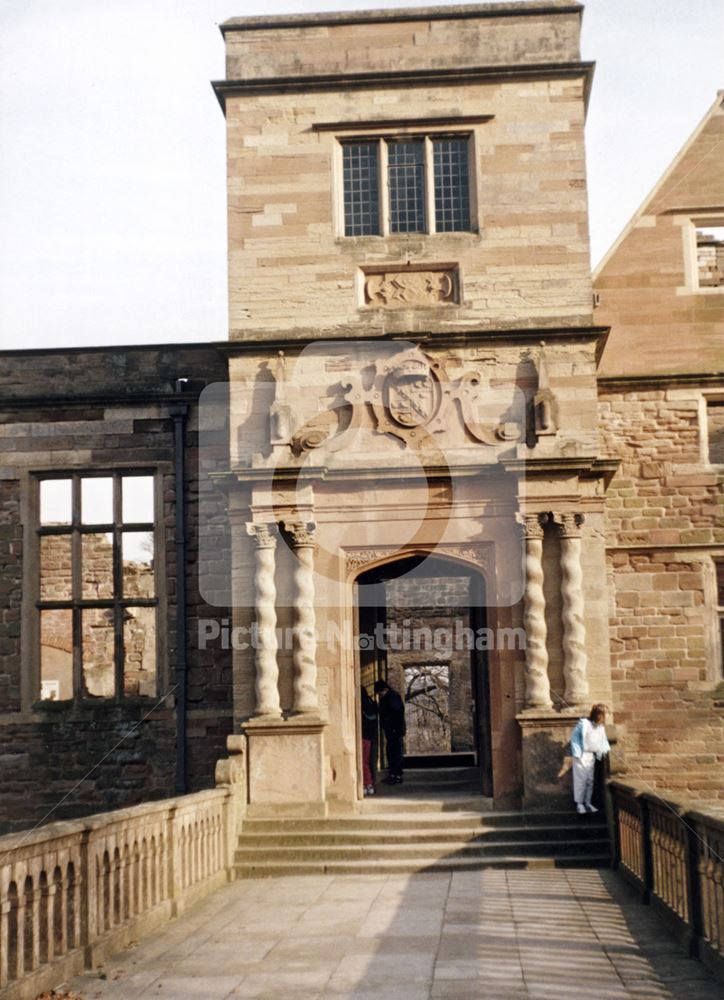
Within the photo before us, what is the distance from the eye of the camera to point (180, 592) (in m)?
16.8

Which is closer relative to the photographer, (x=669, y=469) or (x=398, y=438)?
(x=398, y=438)

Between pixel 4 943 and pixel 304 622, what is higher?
pixel 304 622

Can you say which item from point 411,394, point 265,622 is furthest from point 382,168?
point 265,622

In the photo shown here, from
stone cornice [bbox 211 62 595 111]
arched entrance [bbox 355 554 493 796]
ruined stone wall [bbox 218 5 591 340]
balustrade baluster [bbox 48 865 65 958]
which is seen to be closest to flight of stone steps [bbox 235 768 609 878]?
arched entrance [bbox 355 554 493 796]

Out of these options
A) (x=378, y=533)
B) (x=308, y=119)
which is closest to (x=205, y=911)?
(x=378, y=533)

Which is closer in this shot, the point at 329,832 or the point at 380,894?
the point at 380,894

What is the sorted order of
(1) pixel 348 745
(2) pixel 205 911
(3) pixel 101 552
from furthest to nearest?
1. (3) pixel 101 552
2. (1) pixel 348 745
3. (2) pixel 205 911

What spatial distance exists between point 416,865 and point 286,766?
1.92 meters

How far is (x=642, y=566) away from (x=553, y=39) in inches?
254

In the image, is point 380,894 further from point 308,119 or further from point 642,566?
point 308,119

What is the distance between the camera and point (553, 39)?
1609cm

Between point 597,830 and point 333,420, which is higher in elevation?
point 333,420

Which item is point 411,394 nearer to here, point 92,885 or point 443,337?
point 443,337

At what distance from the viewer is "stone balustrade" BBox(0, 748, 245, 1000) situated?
780 centimetres
